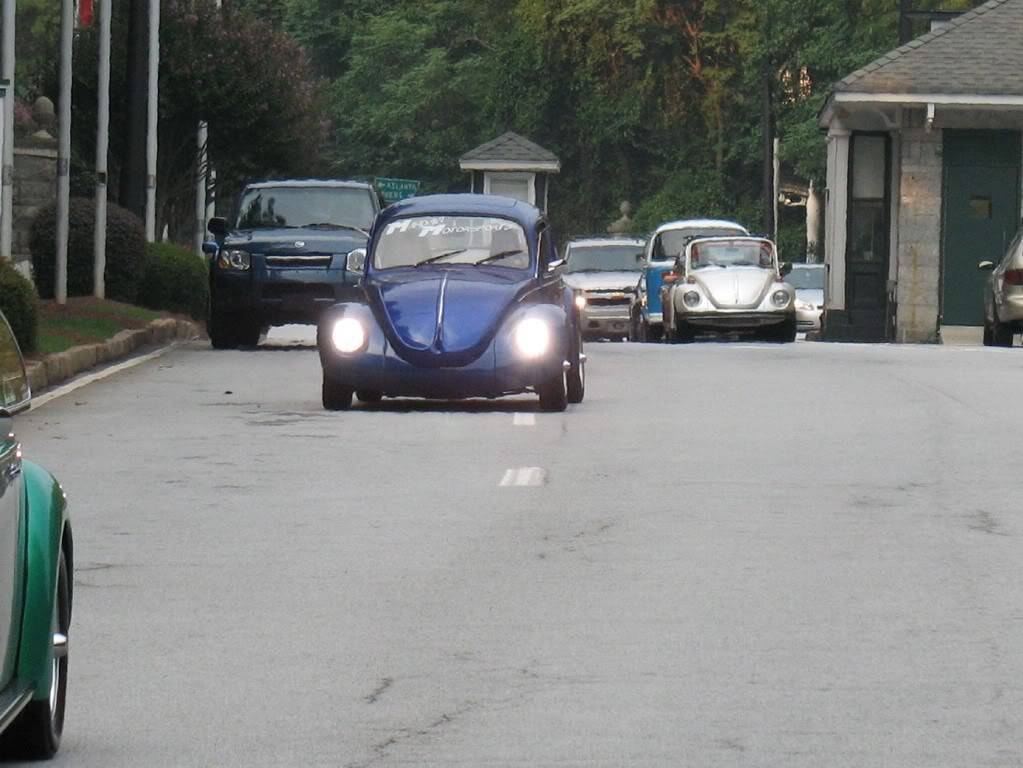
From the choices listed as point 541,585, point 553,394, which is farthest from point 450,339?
point 541,585

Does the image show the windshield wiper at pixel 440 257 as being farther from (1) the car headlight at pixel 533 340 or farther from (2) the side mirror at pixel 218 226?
(2) the side mirror at pixel 218 226

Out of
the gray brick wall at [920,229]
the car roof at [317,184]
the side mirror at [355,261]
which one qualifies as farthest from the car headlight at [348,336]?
the gray brick wall at [920,229]

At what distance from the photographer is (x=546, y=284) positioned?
2091cm

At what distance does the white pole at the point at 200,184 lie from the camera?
41.6m

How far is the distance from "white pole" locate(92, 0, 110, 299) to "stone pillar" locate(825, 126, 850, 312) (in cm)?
1608

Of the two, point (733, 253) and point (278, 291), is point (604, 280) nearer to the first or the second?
point (733, 253)

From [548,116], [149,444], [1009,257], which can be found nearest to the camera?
[149,444]

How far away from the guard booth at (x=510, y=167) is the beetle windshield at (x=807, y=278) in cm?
647

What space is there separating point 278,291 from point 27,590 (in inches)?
862

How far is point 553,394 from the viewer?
19.6 meters

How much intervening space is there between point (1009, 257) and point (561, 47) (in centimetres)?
3905

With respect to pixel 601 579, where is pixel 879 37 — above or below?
above

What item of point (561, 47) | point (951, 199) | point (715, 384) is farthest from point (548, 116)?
point (715, 384)

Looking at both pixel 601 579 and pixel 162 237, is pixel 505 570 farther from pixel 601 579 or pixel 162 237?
pixel 162 237
